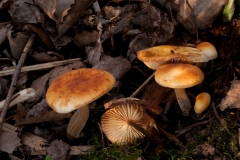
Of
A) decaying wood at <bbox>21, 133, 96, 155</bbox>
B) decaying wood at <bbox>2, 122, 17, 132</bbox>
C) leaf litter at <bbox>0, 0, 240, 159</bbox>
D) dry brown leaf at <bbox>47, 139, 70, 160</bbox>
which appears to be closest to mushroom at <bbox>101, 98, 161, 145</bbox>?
leaf litter at <bbox>0, 0, 240, 159</bbox>

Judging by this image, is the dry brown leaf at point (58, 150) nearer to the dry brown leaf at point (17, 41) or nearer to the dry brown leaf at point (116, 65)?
the dry brown leaf at point (116, 65)

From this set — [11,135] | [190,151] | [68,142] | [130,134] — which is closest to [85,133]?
[68,142]

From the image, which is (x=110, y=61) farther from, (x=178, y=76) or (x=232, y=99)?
(x=232, y=99)

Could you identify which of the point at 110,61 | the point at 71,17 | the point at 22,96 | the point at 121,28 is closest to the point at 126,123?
the point at 110,61

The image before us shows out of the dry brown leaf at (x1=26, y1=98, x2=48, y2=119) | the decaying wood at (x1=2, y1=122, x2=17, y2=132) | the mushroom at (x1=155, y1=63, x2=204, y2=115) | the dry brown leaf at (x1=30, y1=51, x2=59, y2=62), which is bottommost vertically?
the decaying wood at (x1=2, y1=122, x2=17, y2=132)

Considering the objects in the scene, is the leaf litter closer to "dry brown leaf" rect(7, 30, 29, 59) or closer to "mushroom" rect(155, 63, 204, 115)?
"dry brown leaf" rect(7, 30, 29, 59)

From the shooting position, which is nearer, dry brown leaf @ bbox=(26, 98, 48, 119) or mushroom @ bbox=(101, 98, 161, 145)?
mushroom @ bbox=(101, 98, 161, 145)

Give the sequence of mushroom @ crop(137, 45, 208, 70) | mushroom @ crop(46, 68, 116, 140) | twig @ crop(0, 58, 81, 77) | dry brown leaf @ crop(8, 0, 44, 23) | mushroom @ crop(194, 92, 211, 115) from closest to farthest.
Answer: mushroom @ crop(46, 68, 116, 140)
mushroom @ crop(137, 45, 208, 70)
mushroom @ crop(194, 92, 211, 115)
dry brown leaf @ crop(8, 0, 44, 23)
twig @ crop(0, 58, 81, 77)

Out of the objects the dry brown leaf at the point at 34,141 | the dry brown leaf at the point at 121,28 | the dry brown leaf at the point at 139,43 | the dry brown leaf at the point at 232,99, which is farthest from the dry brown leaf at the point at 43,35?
the dry brown leaf at the point at 232,99
